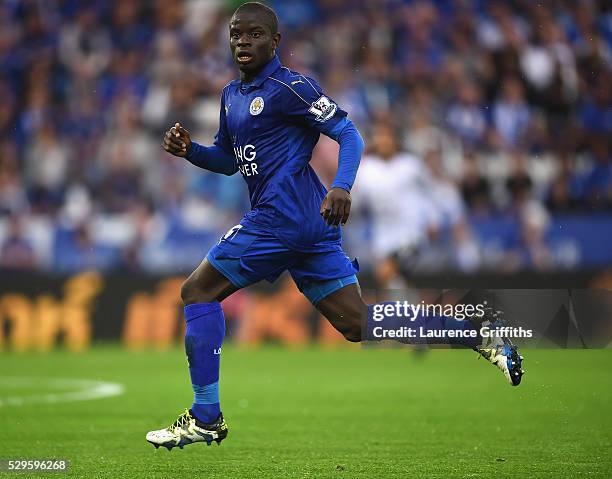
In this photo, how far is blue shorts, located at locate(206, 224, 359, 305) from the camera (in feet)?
18.8

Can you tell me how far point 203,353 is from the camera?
5.69m

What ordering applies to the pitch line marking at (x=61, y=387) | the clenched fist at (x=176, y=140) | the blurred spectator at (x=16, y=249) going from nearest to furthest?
the clenched fist at (x=176, y=140)
the pitch line marking at (x=61, y=387)
the blurred spectator at (x=16, y=249)

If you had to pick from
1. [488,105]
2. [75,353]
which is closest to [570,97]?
[488,105]

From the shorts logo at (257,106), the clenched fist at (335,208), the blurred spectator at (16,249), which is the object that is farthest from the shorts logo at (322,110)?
the blurred spectator at (16,249)

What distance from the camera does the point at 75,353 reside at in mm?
14562

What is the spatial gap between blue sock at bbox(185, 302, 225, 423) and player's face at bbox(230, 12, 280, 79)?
4.09 feet

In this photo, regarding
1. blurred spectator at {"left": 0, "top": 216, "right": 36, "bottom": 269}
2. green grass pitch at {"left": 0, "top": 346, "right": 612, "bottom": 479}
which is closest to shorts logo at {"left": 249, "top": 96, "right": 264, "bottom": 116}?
green grass pitch at {"left": 0, "top": 346, "right": 612, "bottom": 479}

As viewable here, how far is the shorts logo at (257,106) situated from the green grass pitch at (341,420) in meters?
1.81

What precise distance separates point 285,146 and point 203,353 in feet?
3.71

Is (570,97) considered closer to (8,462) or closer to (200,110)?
(200,110)

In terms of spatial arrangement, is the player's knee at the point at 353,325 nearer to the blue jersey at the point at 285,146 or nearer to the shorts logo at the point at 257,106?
the blue jersey at the point at 285,146

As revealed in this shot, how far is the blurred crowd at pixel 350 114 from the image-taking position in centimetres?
A: 1525

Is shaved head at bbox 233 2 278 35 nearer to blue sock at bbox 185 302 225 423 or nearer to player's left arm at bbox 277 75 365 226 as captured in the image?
player's left arm at bbox 277 75 365 226

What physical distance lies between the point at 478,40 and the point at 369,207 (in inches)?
207
